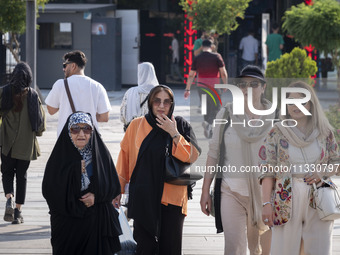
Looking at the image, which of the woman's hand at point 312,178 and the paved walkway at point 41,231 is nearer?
the woman's hand at point 312,178

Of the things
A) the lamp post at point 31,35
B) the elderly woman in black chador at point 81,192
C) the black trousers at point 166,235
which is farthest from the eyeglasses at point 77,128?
the lamp post at point 31,35

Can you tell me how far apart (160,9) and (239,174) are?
23119mm

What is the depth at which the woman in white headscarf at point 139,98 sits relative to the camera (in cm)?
881

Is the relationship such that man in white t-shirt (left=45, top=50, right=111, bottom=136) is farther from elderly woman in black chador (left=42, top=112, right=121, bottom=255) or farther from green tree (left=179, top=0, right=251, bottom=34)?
green tree (left=179, top=0, right=251, bottom=34)

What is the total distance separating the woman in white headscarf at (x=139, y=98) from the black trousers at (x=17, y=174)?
1270 mm

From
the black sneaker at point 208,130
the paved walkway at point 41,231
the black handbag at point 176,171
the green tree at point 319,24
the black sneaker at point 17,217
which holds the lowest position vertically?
the paved walkway at point 41,231

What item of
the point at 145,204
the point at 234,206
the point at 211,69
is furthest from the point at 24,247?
the point at 211,69

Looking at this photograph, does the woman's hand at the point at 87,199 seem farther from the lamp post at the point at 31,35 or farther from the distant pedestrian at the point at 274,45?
the distant pedestrian at the point at 274,45

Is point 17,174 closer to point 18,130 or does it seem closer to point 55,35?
point 18,130

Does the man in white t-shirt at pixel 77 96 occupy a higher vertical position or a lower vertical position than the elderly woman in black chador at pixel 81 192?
higher

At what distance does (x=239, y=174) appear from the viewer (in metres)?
6.28

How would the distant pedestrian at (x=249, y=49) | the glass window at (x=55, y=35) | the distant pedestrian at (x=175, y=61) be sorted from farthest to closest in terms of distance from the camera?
1. the distant pedestrian at (x=175, y=61)
2. the glass window at (x=55, y=35)
3. the distant pedestrian at (x=249, y=49)

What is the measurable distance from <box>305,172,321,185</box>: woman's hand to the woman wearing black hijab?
107 cm

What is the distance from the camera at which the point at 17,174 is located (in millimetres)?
9094
